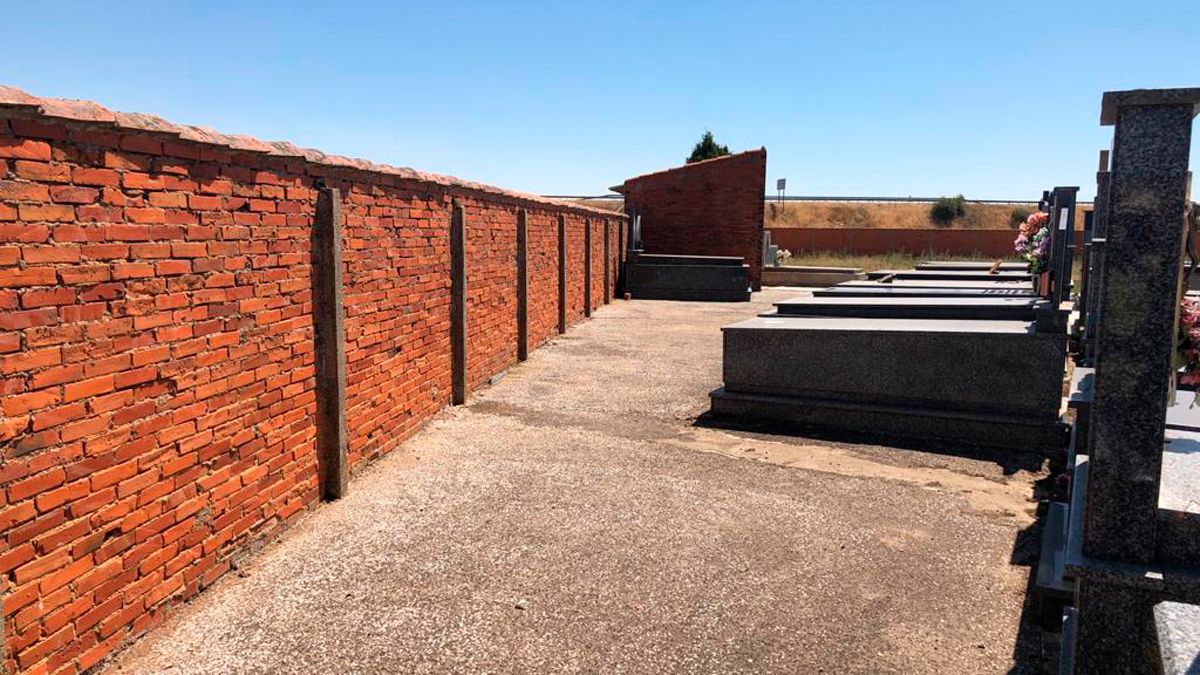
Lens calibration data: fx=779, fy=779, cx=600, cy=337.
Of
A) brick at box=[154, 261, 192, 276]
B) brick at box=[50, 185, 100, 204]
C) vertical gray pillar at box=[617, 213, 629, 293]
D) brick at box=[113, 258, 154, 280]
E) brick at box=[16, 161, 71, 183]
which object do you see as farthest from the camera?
vertical gray pillar at box=[617, 213, 629, 293]

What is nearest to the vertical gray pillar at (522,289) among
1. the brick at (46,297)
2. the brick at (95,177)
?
the brick at (95,177)

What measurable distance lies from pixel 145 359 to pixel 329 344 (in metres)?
1.67

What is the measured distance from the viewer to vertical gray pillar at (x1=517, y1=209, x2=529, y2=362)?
34.1 ft

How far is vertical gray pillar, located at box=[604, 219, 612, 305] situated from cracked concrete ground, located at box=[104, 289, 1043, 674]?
1122 centimetres

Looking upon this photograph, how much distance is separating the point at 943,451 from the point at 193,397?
18.1 ft

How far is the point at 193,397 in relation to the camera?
376cm

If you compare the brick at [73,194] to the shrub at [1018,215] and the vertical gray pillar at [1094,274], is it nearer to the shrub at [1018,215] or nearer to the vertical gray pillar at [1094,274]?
the vertical gray pillar at [1094,274]

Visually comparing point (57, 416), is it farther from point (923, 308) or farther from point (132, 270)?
point (923, 308)

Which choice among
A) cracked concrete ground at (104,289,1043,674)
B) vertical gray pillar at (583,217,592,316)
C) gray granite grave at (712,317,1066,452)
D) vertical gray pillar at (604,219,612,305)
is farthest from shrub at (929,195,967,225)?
cracked concrete ground at (104,289,1043,674)

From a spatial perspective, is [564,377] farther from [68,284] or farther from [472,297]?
[68,284]

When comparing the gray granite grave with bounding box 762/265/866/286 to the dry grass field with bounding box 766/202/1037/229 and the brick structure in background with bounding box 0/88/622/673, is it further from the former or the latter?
the dry grass field with bounding box 766/202/1037/229

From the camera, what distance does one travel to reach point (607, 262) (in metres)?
18.0

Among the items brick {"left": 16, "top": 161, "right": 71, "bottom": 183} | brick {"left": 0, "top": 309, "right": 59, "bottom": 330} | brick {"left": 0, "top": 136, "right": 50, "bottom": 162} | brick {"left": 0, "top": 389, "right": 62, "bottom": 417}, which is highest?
brick {"left": 0, "top": 136, "right": 50, "bottom": 162}

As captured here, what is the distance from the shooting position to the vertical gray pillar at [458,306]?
7699mm
